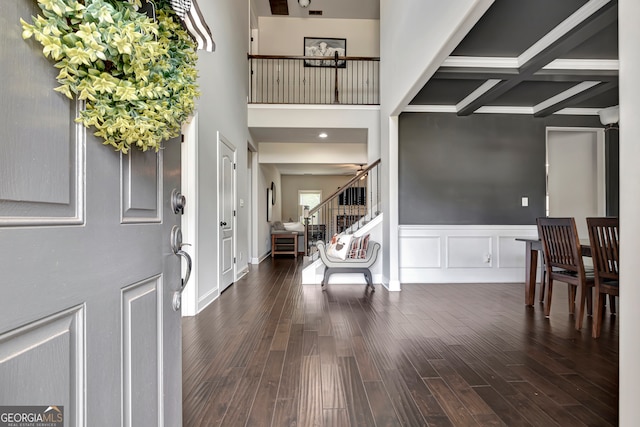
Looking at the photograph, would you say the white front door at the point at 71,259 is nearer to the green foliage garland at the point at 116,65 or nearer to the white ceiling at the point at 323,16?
the green foliage garland at the point at 116,65

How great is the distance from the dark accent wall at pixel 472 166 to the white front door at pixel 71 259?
4301 mm

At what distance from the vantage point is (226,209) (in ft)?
14.4

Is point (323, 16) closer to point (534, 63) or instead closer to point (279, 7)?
point (279, 7)

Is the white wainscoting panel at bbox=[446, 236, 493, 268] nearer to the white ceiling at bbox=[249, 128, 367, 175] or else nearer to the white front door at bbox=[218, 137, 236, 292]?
the white ceiling at bbox=[249, 128, 367, 175]

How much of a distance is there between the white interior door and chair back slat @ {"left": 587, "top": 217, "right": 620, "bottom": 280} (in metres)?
2.82

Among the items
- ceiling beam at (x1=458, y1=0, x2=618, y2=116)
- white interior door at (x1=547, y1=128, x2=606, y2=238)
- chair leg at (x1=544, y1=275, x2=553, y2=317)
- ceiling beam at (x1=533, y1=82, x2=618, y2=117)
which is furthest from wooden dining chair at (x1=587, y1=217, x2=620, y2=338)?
white interior door at (x1=547, y1=128, x2=606, y2=238)

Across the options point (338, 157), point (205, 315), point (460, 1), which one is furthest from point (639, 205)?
point (338, 157)

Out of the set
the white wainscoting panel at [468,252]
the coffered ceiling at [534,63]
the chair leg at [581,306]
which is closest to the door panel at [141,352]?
the coffered ceiling at [534,63]

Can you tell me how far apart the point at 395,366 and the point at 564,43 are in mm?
3147

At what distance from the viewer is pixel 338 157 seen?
7.50 meters

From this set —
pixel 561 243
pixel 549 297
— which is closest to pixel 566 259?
pixel 561 243

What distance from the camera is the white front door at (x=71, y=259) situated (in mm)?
554

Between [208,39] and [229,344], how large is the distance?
7.09 feet

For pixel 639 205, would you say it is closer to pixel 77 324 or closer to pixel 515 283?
pixel 77 324
